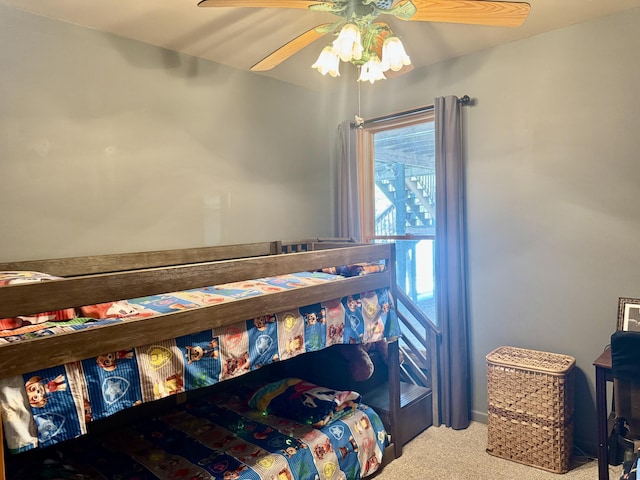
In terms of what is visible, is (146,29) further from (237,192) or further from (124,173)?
(237,192)

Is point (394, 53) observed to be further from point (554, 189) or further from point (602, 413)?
point (602, 413)

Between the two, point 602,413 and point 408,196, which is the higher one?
point 408,196

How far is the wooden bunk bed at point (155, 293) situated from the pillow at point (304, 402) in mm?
Answer: 361

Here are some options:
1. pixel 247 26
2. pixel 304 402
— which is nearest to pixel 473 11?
pixel 247 26

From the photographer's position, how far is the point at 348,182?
11.6ft

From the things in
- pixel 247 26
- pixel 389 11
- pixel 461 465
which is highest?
pixel 247 26

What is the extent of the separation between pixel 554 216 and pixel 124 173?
258cm

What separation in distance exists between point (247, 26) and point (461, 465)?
2769 mm

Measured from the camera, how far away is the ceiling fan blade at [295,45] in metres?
1.79

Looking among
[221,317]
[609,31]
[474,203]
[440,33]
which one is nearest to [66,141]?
[221,317]

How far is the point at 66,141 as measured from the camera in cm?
230

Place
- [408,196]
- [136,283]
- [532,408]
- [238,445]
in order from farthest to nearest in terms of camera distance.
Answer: [408,196], [532,408], [238,445], [136,283]

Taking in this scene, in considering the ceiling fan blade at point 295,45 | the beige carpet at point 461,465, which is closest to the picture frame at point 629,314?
the beige carpet at point 461,465

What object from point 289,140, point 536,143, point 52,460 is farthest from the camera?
point 289,140
